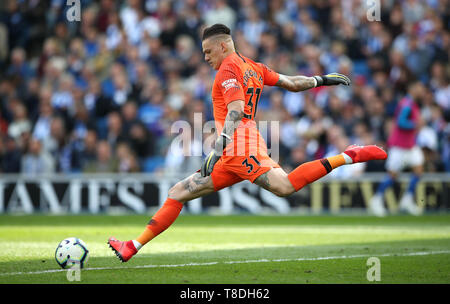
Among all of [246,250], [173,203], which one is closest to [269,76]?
[173,203]

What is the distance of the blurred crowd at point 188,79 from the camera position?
17.3 m

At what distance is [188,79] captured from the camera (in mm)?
19766

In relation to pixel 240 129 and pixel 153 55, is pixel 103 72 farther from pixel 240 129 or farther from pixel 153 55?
pixel 240 129

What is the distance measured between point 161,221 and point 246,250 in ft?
6.24

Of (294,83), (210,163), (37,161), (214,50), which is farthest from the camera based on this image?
(37,161)

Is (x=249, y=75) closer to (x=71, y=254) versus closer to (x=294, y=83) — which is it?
(x=294, y=83)

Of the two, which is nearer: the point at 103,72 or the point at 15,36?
the point at 103,72

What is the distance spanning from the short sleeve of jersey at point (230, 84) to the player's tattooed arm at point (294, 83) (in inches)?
37.1

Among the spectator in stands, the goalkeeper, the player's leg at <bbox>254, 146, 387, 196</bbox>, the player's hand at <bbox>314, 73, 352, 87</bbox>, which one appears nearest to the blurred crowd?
the spectator in stands

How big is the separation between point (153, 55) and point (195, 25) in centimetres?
145

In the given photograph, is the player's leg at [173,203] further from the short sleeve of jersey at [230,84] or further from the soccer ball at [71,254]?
the short sleeve of jersey at [230,84]

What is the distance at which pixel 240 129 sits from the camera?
24.2 ft

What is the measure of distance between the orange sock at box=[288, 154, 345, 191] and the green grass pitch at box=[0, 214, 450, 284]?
0.85 meters
